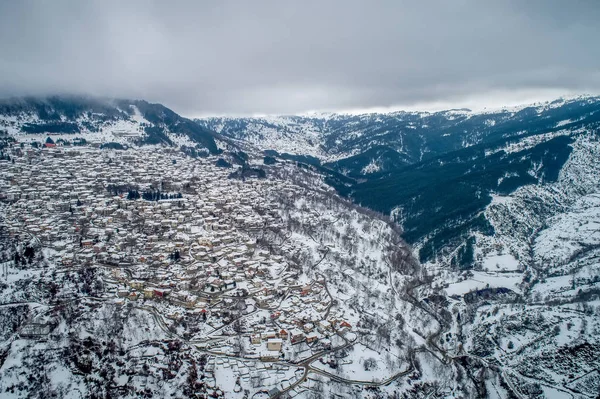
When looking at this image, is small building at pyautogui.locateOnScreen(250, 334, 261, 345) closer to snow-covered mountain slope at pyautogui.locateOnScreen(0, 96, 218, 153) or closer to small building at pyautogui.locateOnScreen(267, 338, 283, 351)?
small building at pyautogui.locateOnScreen(267, 338, 283, 351)

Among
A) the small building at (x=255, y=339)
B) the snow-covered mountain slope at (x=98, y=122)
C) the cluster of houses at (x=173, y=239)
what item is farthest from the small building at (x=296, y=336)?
the snow-covered mountain slope at (x=98, y=122)

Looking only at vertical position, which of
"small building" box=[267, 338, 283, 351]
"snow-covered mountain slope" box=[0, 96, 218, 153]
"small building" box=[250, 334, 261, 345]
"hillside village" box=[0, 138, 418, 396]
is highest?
"snow-covered mountain slope" box=[0, 96, 218, 153]

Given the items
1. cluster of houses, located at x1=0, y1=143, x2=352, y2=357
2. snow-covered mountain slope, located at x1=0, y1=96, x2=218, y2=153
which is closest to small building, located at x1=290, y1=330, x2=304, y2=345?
cluster of houses, located at x1=0, y1=143, x2=352, y2=357

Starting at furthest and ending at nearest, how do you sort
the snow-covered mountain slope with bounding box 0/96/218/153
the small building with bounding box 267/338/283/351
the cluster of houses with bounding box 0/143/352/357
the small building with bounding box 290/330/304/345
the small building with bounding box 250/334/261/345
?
1. the snow-covered mountain slope with bounding box 0/96/218/153
2. the cluster of houses with bounding box 0/143/352/357
3. the small building with bounding box 290/330/304/345
4. the small building with bounding box 250/334/261/345
5. the small building with bounding box 267/338/283/351

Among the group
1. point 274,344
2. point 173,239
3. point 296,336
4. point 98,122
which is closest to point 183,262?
point 173,239

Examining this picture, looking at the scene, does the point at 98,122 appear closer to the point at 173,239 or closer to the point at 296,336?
the point at 173,239

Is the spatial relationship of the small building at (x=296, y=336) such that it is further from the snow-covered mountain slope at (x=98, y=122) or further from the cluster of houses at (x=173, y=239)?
the snow-covered mountain slope at (x=98, y=122)

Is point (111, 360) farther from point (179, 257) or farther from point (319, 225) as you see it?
point (319, 225)
